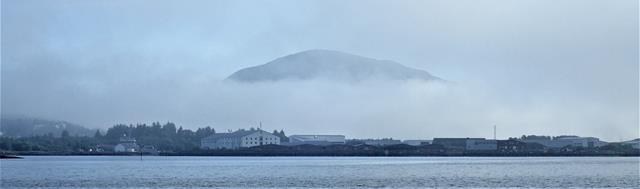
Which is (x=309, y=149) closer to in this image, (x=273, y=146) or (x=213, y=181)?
(x=273, y=146)

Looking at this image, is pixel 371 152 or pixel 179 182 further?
pixel 371 152

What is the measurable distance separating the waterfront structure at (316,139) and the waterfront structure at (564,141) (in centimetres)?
2998

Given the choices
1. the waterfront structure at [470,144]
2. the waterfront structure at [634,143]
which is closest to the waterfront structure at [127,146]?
the waterfront structure at [470,144]

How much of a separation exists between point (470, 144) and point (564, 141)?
17694 mm

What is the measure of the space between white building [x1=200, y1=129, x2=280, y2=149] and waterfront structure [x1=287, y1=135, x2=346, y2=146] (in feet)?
10.9

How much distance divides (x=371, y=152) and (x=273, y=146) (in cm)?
1864

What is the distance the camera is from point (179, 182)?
5409 cm

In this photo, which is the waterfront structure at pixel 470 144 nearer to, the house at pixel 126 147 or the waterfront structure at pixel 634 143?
the waterfront structure at pixel 634 143

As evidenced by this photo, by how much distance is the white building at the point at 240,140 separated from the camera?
170 metres

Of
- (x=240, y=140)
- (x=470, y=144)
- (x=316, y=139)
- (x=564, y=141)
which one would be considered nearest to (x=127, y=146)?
(x=240, y=140)

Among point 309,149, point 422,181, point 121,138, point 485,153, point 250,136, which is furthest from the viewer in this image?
point 121,138

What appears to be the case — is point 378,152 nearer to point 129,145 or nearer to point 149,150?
point 149,150

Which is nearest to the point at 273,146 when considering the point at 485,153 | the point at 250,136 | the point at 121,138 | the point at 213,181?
the point at 250,136

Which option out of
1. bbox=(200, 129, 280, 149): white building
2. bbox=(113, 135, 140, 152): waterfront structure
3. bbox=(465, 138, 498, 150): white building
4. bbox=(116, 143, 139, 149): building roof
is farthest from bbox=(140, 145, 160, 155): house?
bbox=(465, 138, 498, 150): white building
